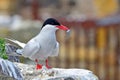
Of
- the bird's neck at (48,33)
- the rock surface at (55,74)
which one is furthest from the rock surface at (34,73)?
the bird's neck at (48,33)

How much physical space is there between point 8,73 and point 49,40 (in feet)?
1.44

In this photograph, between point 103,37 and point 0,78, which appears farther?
point 103,37

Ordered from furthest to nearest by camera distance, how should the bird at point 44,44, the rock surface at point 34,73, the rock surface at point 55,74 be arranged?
the bird at point 44,44 < the rock surface at point 55,74 < the rock surface at point 34,73

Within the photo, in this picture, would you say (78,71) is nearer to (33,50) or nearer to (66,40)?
(33,50)

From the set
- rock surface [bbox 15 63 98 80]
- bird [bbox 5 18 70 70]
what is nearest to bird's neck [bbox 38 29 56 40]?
bird [bbox 5 18 70 70]

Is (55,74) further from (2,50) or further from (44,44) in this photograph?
(2,50)

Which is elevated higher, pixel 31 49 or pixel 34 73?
pixel 31 49

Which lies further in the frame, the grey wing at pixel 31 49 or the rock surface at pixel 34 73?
the grey wing at pixel 31 49

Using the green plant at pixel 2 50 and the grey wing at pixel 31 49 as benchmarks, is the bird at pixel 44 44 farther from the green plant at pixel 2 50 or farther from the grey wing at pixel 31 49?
the green plant at pixel 2 50

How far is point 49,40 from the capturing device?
3.28 metres

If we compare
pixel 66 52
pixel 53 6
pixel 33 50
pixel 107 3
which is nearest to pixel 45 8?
pixel 53 6

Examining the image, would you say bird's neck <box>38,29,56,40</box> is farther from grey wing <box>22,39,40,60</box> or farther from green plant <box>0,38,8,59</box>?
green plant <box>0,38,8,59</box>

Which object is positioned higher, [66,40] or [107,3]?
[107,3]

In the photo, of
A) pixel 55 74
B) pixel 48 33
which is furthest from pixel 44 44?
pixel 55 74
